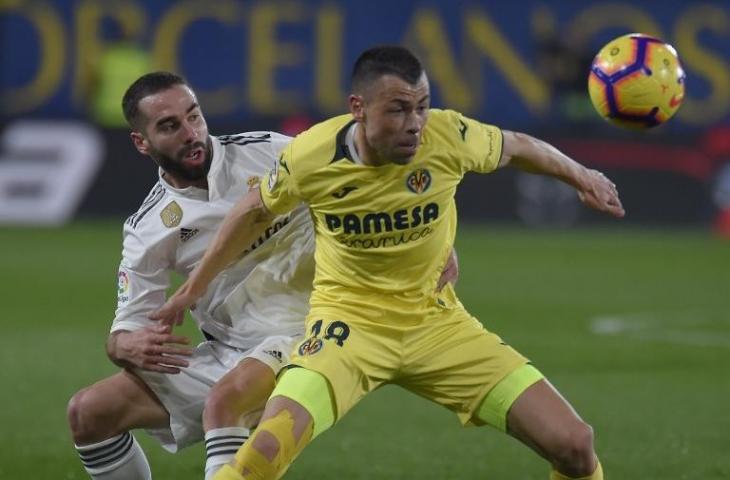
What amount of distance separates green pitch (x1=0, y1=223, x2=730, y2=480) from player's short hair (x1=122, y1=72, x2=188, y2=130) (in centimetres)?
186

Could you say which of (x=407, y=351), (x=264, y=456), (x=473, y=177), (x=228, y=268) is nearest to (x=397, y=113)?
(x=407, y=351)

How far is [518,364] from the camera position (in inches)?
229

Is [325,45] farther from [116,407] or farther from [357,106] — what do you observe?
[357,106]

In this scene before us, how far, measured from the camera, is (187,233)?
20.8ft

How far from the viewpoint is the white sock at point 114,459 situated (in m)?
6.29

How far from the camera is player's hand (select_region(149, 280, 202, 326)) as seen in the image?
5.94 metres

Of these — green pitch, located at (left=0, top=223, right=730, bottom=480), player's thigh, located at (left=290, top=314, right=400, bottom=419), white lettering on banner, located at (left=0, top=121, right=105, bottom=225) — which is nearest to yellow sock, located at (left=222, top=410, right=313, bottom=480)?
player's thigh, located at (left=290, top=314, right=400, bottom=419)

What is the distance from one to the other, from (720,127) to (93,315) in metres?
11.7

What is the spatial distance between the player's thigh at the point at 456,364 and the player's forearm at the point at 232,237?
2.37 ft

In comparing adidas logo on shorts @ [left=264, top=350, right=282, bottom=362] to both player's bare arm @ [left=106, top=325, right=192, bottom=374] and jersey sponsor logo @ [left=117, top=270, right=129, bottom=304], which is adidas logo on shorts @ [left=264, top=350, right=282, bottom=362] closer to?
player's bare arm @ [left=106, top=325, right=192, bottom=374]

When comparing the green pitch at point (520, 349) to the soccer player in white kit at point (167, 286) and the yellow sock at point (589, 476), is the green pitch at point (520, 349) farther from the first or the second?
the yellow sock at point (589, 476)

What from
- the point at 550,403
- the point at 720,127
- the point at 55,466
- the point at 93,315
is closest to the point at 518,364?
the point at 550,403

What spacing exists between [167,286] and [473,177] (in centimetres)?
1434

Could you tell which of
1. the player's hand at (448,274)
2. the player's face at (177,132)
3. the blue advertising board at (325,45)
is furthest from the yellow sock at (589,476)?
the blue advertising board at (325,45)
